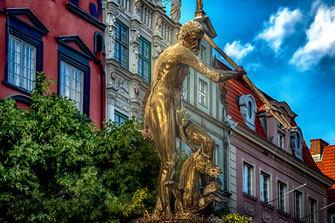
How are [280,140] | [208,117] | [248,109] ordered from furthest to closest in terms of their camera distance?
[280,140] → [248,109] → [208,117]

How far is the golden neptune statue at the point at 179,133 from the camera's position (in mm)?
12156

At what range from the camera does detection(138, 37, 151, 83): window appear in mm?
25297

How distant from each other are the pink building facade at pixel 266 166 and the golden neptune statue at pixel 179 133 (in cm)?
1663

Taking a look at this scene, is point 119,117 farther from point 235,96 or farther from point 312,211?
point 312,211

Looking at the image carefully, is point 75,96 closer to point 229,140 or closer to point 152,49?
point 152,49

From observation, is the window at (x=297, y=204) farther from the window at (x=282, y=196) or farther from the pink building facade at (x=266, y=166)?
the window at (x=282, y=196)

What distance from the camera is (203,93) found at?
1174 inches

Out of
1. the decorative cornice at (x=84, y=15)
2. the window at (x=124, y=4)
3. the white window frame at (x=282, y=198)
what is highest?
the window at (x=124, y=4)

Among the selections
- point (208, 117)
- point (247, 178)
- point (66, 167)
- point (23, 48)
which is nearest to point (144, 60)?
point (208, 117)

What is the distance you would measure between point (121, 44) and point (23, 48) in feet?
15.4

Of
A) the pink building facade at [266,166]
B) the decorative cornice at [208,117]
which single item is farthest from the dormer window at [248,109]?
the decorative cornice at [208,117]

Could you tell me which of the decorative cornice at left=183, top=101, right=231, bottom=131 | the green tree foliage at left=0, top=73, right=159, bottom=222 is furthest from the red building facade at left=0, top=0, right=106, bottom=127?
the decorative cornice at left=183, top=101, right=231, bottom=131

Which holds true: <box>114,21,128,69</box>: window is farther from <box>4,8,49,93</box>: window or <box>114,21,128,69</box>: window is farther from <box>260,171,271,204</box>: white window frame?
<box>260,171,271,204</box>: white window frame

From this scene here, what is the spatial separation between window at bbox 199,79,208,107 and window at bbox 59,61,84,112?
313 inches
